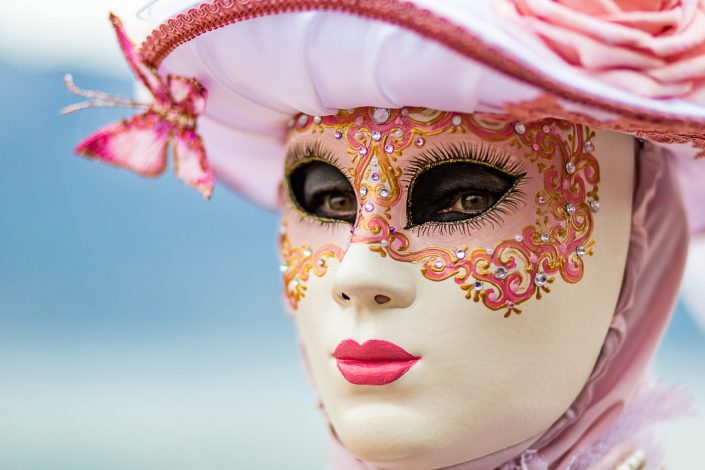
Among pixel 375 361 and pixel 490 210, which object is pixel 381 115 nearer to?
pixel 490 210

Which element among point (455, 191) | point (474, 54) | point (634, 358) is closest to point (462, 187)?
point (455, 191)

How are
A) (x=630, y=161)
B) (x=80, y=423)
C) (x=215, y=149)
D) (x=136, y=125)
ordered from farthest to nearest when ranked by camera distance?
(x=80, y=423) < (x=215, y=149) < (x=136, y=125) < (x=630, y=161)

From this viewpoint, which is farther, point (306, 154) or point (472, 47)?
point (306, 154)

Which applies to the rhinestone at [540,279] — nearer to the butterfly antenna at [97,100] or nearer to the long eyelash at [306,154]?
the long eyelash at [306,154]

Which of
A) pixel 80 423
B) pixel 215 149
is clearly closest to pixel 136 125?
pixel 215 149

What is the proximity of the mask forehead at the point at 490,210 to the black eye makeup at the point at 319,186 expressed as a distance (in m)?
0.06

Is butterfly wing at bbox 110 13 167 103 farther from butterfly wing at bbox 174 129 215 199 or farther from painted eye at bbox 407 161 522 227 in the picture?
painted eye at bbox 407 161 522 227

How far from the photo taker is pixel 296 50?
3.53 feet

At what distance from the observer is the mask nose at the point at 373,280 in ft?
3.62

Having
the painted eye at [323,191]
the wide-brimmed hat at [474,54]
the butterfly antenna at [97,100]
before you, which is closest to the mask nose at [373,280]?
the painted eye at [323,191]

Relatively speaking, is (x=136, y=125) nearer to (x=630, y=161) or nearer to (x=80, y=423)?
(x=630, y=161)

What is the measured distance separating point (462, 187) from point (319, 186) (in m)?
0.22

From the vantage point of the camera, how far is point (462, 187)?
3.75ft

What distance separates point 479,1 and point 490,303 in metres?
0.38
